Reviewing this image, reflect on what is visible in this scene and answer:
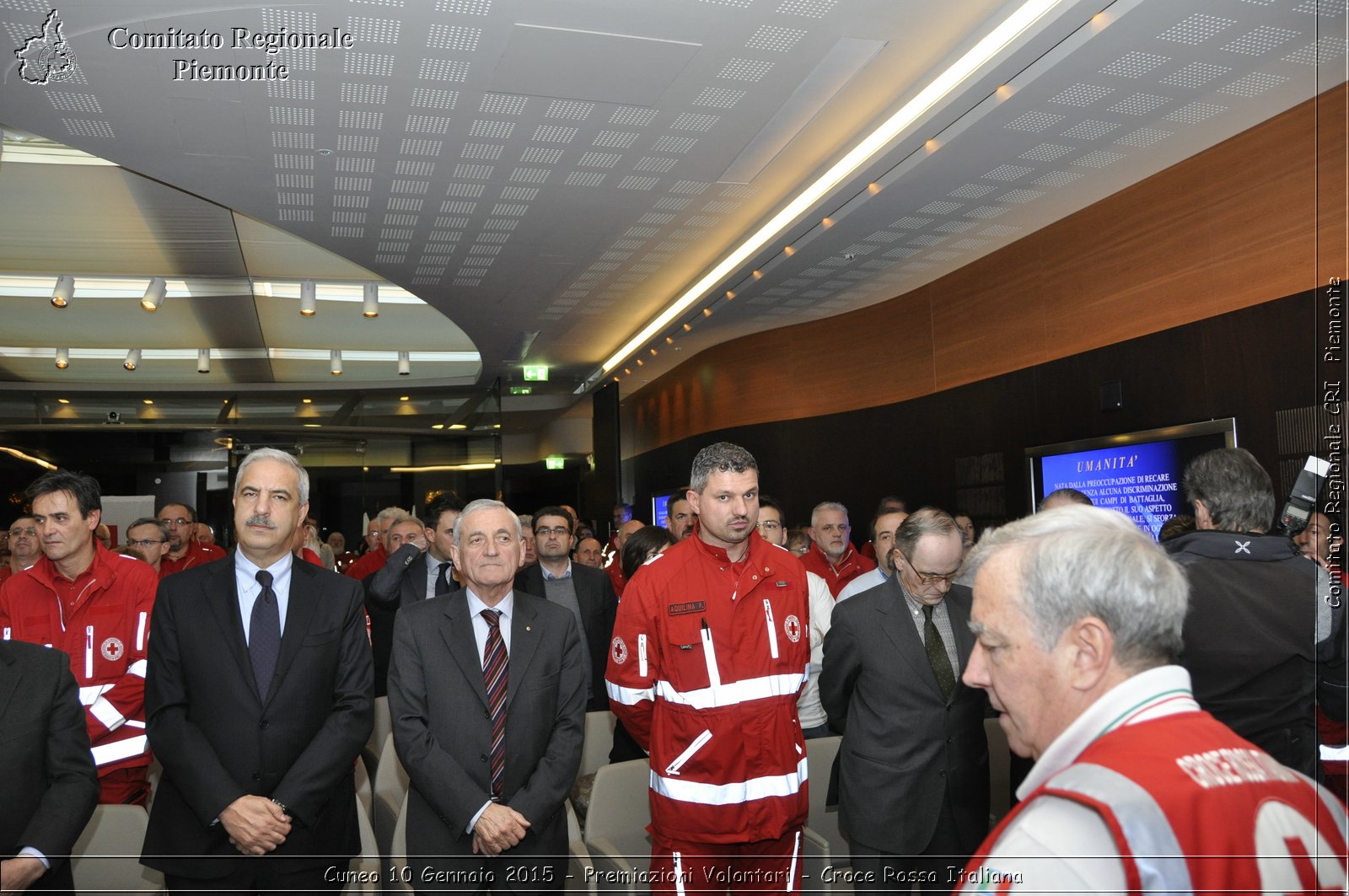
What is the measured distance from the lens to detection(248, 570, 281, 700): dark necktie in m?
2.69

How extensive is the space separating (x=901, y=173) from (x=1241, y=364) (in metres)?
2.49

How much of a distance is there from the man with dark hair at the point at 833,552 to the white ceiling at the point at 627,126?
244 cm

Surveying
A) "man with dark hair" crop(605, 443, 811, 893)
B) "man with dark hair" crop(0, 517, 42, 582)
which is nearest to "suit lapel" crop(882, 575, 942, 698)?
"man with dark hair" crop(605, 443, 811, 893)

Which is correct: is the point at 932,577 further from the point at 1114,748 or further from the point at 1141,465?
the point at 1141,465

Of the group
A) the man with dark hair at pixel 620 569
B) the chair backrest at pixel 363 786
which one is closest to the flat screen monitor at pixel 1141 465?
the man with dark hair at pixel 620 569

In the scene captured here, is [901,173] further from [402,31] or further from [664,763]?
[664,763]

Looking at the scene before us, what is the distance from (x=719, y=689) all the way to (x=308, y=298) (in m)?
9.59

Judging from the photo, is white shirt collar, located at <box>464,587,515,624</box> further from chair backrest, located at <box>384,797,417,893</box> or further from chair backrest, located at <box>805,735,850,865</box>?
chair backrest, located at <box>805,735,850,865</box>

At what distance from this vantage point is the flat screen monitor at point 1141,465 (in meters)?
6.11

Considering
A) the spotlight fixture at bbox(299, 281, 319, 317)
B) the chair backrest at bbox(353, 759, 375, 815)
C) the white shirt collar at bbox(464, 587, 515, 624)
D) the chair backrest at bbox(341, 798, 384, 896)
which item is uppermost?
the spotlight fixture at bbox(299, 281, 319, 317)

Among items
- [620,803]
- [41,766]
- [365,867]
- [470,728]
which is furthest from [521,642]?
[41,766]

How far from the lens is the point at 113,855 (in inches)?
123

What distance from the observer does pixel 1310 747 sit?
104 inches

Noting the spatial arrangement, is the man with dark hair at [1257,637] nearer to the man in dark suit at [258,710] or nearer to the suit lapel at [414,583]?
the man in dark suit at [258,710]
